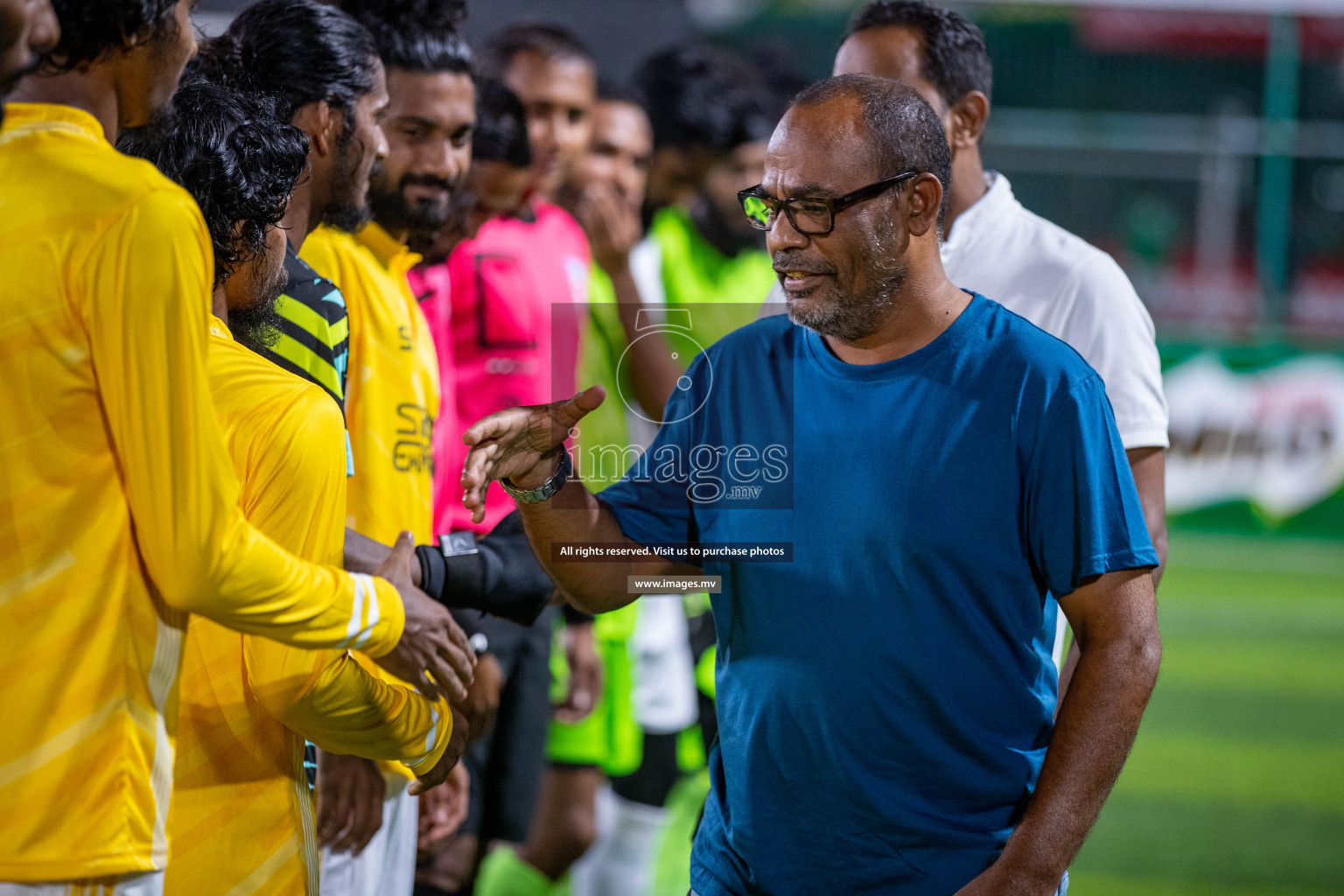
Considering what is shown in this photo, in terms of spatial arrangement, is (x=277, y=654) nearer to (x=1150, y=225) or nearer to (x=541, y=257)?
(x=541, y=257)

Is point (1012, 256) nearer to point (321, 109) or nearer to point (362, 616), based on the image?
point (321, 109)

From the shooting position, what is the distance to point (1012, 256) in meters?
2.93

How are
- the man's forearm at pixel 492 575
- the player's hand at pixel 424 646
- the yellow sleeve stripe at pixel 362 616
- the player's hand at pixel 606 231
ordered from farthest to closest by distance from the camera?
the player's hand at pixel 606 231 < the man's forearm at pixel 492 575 < the player's hand at pixel 424 646 < the yellow sleeve stripe at pixel 362 616

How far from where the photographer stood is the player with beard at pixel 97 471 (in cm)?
159

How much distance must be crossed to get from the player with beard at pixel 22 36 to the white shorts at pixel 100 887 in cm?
94

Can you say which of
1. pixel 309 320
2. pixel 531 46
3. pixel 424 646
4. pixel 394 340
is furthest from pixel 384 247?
pixel 531 46

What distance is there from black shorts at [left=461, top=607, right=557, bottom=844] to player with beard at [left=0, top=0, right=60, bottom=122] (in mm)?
2771

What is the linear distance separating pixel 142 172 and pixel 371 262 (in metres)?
1.39

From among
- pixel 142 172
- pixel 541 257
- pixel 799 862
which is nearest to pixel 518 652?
pixel 541 257

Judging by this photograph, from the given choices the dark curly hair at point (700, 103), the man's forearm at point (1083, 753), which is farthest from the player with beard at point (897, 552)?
the dark curly hair at point (700, 103)

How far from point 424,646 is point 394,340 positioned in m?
0.92

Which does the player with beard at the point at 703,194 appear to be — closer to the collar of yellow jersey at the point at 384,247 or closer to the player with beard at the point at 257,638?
the collar of yellow jersey at the point at 384,247

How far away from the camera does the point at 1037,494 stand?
2162 mm

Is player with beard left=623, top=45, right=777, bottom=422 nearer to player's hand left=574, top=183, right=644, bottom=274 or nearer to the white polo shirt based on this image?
player's hand left=574, top=183, right=644, bottom=274
